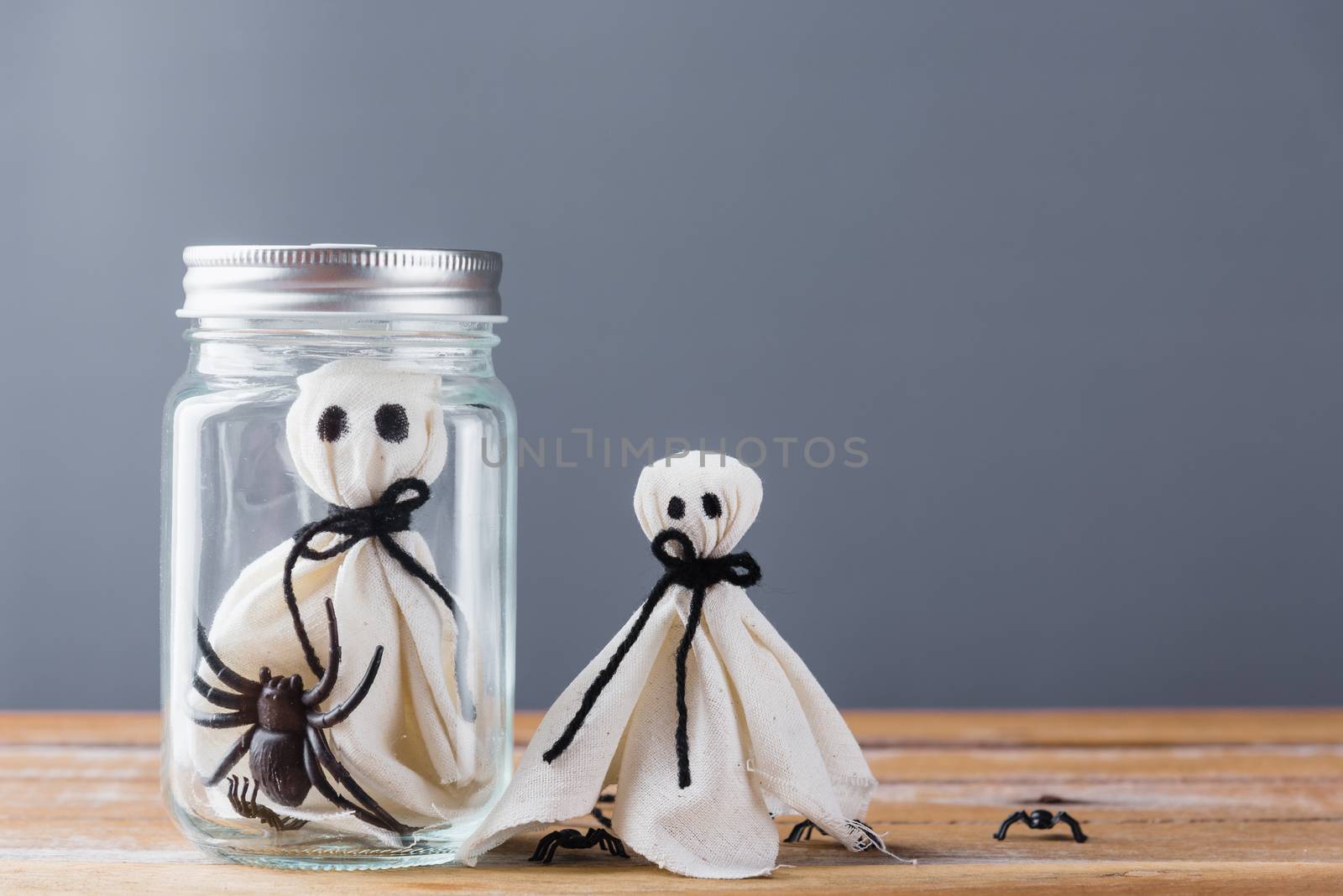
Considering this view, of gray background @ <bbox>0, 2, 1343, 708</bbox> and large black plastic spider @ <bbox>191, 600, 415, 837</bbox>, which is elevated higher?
gray background @ <bbox>0, 2, 1343, 708</bbox>

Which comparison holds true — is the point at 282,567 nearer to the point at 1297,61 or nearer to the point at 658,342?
the point at 658,342

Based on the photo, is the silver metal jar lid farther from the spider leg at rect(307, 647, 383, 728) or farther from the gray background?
the gray background

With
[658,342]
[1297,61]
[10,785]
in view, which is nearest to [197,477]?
[10,785]

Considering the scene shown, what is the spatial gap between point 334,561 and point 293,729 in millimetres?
77

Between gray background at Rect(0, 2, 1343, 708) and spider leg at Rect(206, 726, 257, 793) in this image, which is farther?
gray background at Rect(0, 2, 1343, 708)

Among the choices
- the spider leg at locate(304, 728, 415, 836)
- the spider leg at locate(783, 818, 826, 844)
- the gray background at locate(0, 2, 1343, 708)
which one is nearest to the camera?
the spider leg at locate(304, 728, 415, 836)

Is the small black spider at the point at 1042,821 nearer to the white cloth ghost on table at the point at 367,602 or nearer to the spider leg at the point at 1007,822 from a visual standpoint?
the spider leg at the point at 1007,822

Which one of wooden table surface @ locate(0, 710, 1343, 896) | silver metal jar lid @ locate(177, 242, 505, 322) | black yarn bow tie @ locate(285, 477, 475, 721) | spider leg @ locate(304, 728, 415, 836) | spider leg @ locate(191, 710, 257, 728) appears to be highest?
silver metal jar lid @ locate(177, 242, 505, 322)

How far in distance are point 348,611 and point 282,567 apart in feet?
0.13

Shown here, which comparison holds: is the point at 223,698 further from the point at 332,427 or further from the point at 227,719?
the point at 332,427

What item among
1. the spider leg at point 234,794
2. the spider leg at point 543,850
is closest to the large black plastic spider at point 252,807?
the spider leg at point 234,794

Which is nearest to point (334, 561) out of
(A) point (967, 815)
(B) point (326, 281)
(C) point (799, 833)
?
(B) point (326, 281)

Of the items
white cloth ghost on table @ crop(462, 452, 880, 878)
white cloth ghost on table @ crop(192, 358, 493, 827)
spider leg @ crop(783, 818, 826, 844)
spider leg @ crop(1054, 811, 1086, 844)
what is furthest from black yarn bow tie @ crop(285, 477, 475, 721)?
spider leg @ crop(1054, 811, 1086, 844)

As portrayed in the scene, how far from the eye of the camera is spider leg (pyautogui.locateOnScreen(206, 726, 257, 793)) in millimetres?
654
